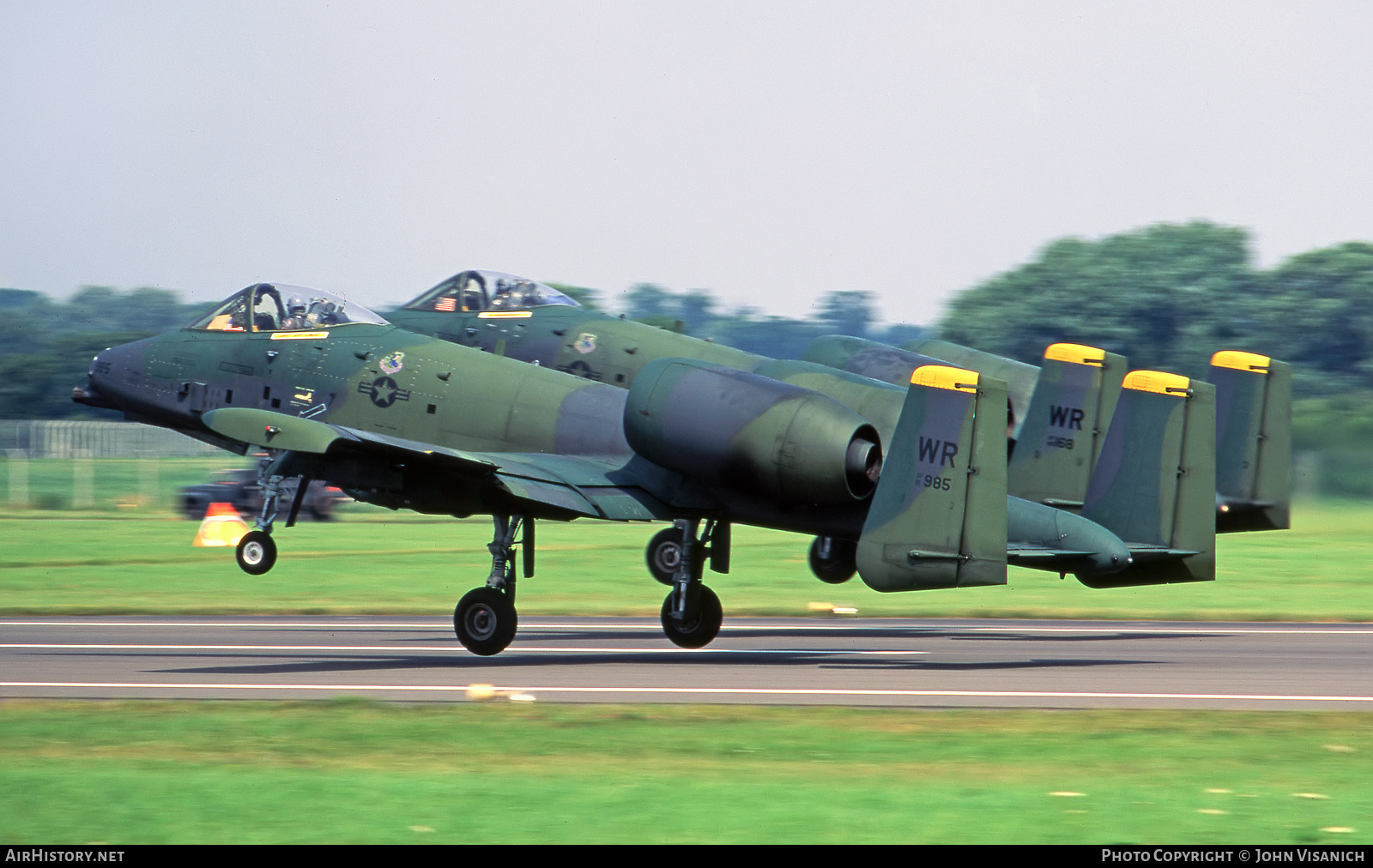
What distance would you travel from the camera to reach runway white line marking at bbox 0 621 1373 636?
2548 centimetres

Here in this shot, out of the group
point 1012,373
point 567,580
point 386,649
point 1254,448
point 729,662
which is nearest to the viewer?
point 729,662

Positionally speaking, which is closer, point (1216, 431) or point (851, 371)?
point (1216, 431)

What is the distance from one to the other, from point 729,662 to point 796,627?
5.98 m

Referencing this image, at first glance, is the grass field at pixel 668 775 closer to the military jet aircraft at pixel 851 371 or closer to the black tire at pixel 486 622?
the black tire at pixel 486 622

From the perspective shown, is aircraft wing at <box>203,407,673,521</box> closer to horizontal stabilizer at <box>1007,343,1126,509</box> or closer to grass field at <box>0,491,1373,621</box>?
horizontal stabilizer at <box>1007,343,1126,509</box>

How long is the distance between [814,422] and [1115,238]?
276 ft

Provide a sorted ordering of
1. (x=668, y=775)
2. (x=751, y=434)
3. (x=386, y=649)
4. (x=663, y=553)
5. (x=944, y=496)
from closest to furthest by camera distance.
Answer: (x=668, y=775) → (x=944, y=496) → (x=751, y=434) → (x=386, y=649) → (x=663, y=553)

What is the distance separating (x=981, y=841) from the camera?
10.1 meters

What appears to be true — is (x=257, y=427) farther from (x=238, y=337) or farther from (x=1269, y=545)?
(x=1269, y=545)

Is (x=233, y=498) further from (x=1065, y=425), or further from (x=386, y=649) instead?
(x=1065, y=425)

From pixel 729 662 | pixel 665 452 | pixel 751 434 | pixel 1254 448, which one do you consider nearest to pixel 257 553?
pixel 665 452

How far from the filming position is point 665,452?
20375 millimetres

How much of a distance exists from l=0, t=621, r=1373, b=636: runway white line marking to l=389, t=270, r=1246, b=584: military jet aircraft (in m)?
1.05
